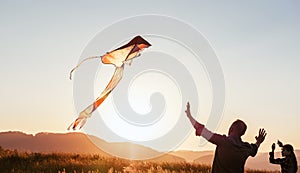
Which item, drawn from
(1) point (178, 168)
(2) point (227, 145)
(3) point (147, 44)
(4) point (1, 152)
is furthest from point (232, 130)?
(4) point (1, 152)

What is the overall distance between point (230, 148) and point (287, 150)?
5178 mm

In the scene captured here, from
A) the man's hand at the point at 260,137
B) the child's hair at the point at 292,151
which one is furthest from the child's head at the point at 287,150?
the man's hand at the point at 260,137

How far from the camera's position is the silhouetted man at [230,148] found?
27.3ft

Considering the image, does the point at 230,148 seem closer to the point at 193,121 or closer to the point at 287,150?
the point at 193,121

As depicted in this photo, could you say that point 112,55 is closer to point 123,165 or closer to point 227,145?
point 227,145

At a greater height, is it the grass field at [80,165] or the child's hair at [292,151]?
the child's hair at [292,151]

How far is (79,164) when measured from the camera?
18.6 meters

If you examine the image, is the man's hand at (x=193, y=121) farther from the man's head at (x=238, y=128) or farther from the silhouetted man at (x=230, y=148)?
the man's head at (x=238, y=128)

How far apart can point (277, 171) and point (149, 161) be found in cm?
510

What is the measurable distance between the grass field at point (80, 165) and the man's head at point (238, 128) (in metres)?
8.07

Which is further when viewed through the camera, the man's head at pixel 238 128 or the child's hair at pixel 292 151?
the child's hair at pixel 292 151

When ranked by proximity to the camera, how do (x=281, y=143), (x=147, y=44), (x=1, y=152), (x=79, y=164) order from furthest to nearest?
1. (x=1, y=152)
2. (x=79, y=164)
3. (x=281, y=143)
4. (x=147, y=44)

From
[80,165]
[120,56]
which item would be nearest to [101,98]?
[120,56]

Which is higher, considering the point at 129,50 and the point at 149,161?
the point at 129,50
